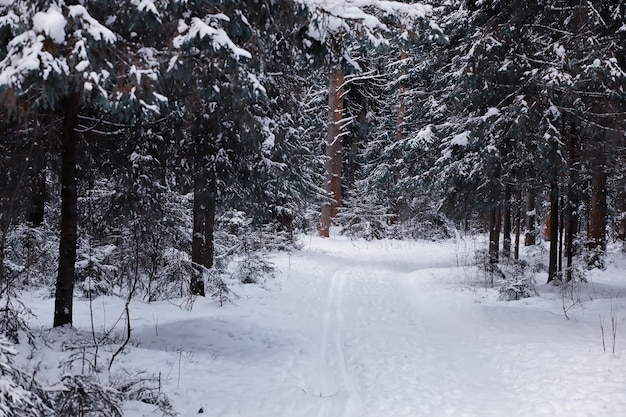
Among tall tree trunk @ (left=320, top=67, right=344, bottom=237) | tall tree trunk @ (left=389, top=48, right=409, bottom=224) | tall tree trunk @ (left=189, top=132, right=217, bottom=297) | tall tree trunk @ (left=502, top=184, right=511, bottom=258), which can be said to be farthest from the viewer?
tall tree trunk @ (left=320, top=67, right=344, bottom=237)

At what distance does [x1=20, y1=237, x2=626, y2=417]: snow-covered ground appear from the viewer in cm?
584

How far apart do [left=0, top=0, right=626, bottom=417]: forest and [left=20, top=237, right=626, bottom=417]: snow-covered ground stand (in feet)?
3.67

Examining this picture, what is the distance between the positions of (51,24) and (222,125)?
4.74 metres

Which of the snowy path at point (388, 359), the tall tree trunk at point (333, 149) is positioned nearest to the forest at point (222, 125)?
the snowy path at point (388, 359)

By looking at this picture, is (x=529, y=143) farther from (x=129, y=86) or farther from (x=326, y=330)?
(x=129, y=86)

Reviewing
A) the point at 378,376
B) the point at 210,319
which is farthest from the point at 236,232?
the point at 378,376

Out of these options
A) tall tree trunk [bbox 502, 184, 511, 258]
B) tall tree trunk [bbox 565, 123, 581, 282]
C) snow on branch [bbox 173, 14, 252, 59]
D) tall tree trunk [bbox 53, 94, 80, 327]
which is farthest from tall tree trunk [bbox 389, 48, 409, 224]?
snow on branch [bbox 173, 14, 252, 59]

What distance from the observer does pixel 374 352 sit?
803cm

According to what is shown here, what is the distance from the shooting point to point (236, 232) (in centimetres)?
1552

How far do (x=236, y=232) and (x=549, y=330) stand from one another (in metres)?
9.59

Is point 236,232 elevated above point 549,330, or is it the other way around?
point 236,232

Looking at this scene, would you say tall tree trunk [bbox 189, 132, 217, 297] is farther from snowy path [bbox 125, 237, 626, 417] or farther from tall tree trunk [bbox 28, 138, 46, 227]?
tall tree trunk [bbox 28, 138, 46, 227]

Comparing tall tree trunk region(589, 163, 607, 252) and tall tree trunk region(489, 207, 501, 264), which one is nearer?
tall tree trunk region(589, 163, 607, 252)

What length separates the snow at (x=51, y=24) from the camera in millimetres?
3818
